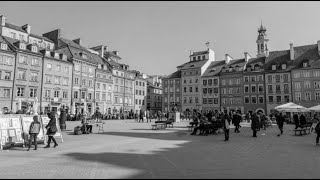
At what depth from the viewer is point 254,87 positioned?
59.6 metres

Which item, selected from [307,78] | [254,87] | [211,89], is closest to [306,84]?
[307,78]

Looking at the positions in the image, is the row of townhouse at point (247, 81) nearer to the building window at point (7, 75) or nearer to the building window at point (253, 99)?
the building window at point (253, 99)

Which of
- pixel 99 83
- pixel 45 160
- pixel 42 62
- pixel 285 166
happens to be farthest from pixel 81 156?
pixel 99 83

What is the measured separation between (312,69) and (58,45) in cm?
5247

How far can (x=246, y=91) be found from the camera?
60469 mm

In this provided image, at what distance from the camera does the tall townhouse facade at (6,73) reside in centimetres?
4194

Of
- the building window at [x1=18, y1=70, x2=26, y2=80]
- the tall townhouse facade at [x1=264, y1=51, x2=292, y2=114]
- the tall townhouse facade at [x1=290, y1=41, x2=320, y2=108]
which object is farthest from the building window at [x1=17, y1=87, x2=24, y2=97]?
the tall townhouse facade at [x1=290, y1=41, x2=320, y2=108]

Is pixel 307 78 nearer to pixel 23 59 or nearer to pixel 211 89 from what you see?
pixel 211 89

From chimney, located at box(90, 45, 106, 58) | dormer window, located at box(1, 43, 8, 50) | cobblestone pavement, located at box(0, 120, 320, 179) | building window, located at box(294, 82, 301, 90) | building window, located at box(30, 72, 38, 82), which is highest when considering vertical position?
chimney, located at box(90, 45, 106, 58)

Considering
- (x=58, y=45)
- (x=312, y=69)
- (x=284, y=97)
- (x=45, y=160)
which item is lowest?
(x=45, y=160)

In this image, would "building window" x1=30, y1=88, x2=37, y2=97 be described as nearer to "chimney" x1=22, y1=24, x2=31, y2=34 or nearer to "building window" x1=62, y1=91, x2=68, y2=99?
"building window" x1=62, y1=91, x2=68, y2=99

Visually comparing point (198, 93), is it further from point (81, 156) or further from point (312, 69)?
point (81, 156)

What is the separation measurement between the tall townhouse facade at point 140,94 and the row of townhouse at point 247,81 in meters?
6.02

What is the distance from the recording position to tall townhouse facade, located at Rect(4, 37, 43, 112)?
1735 inches
